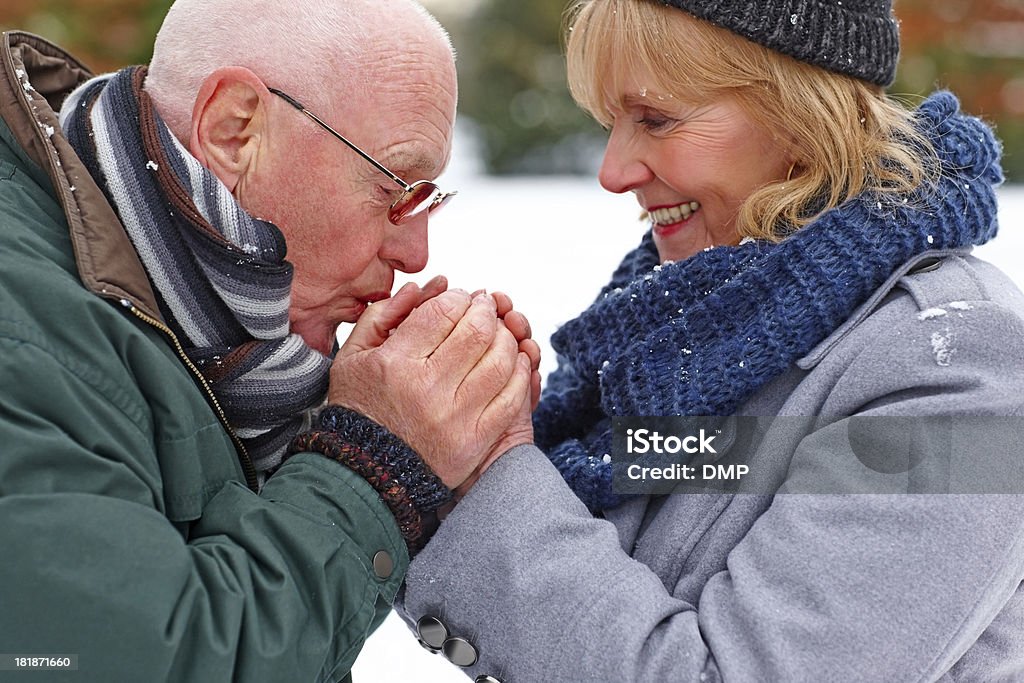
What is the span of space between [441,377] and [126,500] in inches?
24.2

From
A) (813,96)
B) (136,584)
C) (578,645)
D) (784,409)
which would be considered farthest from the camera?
(813,96)

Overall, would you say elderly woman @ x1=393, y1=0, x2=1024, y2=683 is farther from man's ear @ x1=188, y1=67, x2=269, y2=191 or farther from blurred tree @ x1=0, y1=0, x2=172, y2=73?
blurred tree @ x1=0, y1=0, x2=172, y2=73

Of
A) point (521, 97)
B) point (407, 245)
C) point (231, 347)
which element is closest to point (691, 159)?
point (407, 245)

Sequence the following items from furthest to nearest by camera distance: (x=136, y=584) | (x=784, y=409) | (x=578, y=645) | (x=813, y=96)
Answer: (x=813, y=96) < (x=784, y=409) < (x=578, y=645) < (x=136, y=584)

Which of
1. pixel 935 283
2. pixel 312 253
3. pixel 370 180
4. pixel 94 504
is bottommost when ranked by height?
pixel 94 504

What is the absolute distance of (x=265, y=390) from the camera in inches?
74.3

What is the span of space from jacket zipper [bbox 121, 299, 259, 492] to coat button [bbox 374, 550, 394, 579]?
0.32 m

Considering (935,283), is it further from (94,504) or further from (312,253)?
(94,504)

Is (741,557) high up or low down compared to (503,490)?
up

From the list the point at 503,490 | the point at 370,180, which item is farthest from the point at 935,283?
the point at 370,180

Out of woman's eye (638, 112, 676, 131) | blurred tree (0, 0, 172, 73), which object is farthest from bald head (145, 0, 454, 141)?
blurred tree (0, 0, 172, 73)

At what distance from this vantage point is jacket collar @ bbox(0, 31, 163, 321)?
1.58m

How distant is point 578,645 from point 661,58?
1.12 m

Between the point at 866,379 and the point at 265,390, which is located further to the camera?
the point at 265,390
